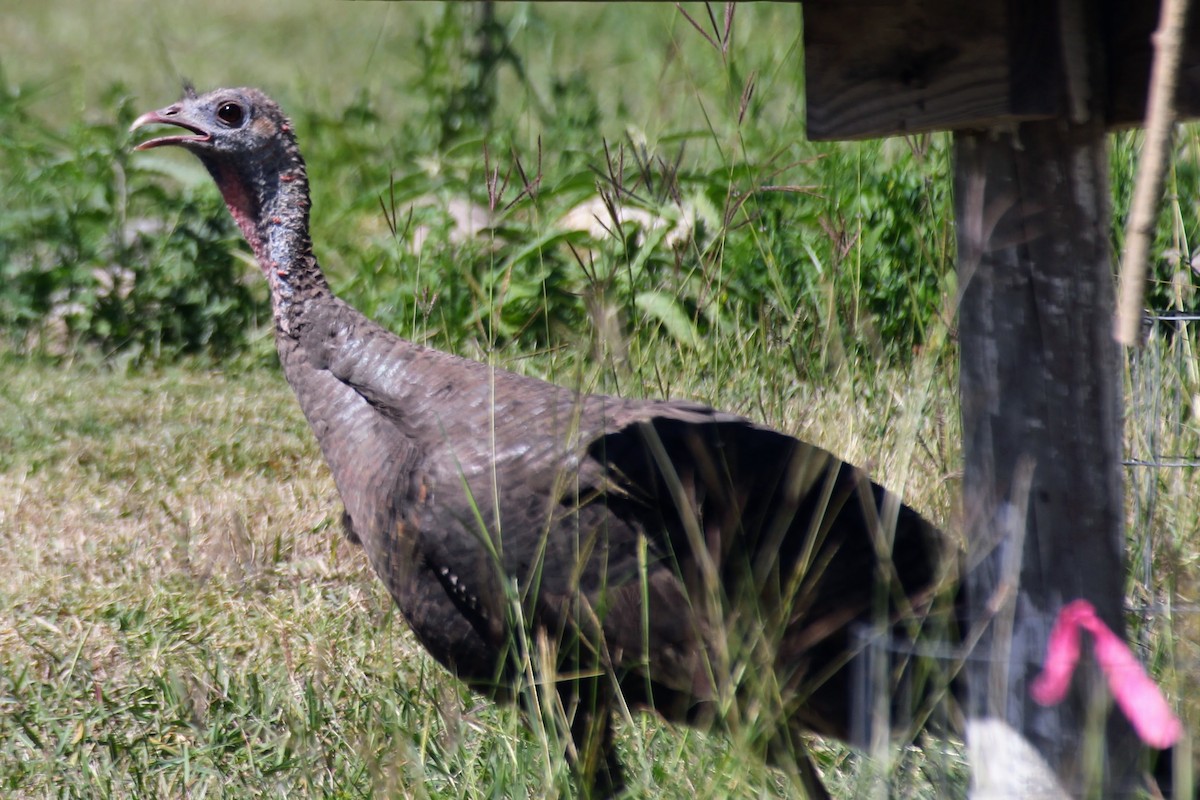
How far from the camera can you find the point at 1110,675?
171 cm

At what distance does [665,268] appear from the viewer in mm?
4691

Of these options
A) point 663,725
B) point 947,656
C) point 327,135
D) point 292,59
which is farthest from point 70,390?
point 292,59

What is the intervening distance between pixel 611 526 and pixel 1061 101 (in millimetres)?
1110

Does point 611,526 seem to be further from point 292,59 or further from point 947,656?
point 292,59

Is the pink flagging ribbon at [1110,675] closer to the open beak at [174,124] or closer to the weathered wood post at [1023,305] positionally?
the weathered wood post at [1023,305]

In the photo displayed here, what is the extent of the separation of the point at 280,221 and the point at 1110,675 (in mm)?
2163

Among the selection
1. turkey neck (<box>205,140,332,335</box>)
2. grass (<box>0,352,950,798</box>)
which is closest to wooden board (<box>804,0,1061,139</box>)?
grass (<box>0,352,950,798</box>)

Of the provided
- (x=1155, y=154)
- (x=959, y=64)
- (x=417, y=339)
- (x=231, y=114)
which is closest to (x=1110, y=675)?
(x=1155, y=154)

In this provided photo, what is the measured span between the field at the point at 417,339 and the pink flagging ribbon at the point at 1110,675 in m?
0.15

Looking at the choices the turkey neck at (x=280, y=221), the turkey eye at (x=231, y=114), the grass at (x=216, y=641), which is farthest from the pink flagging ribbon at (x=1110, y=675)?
the turkey eye at (x=231, y=114)

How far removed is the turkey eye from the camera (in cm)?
330

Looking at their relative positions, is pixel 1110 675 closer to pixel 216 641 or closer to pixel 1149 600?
pixel 1149 600

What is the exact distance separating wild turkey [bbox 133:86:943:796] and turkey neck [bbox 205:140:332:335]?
0.46m

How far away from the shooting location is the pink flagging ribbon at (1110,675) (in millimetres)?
1593
